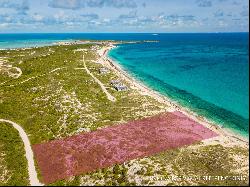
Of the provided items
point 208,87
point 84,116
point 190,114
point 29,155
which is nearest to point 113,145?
point 29,155

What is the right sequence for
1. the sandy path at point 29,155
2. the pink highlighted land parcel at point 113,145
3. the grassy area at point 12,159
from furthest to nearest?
1. the pink highlighted land parcel at point 113,145
2. the grassy area at point 12,159
3. the sandy path at point 29,155

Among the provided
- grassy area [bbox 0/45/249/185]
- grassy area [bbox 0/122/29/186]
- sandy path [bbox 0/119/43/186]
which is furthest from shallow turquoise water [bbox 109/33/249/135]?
grassy area [bbox 0/122/29/186]

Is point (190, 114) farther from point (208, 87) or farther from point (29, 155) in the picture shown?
point (29, 155)

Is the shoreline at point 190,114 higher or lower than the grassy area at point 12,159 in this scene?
higher

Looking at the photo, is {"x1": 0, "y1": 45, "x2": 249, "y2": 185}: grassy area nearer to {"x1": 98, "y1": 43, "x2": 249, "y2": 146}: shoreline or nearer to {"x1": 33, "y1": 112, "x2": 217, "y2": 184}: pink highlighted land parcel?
{"x1": 33, "y1": 112, "x2": 217, "y2": 184}: pink highlighted land parcel

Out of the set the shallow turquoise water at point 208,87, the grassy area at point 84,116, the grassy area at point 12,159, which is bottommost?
the grassy area at point 12,159

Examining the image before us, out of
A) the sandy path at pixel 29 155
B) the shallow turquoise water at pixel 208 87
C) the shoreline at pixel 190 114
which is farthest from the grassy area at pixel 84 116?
the shallow turquoise water at pixel 208 87

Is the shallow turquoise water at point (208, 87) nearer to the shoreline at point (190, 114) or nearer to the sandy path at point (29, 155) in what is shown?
the shoreline at point (190, 114)

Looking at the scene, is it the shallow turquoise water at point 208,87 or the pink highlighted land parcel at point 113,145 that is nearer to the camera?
the pink highlighted land parcel at point 113,145
